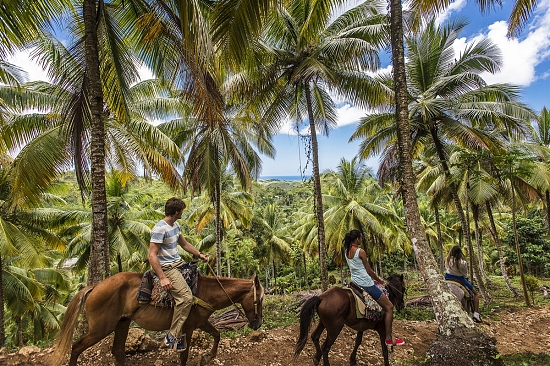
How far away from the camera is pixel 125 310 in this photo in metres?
4.80

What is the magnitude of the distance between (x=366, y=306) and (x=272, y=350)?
2.22 meters

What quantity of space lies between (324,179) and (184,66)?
1921 centimetres

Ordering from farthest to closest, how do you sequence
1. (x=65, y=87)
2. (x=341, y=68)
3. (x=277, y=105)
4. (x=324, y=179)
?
(x=324, y=179) → (x=277, y=105) → (x=341, y=68) → (x=65, y=87)

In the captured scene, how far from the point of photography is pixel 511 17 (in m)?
8.01

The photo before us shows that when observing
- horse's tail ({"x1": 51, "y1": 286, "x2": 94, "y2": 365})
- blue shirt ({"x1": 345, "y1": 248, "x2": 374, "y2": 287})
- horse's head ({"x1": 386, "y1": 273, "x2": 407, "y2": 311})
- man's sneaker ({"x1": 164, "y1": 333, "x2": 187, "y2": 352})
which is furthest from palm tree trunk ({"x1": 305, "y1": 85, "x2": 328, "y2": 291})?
horse's tail ({"x1": 51, "y1": 286, "x2": 94, "y2": 365})

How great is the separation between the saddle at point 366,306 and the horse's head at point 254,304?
5.64ft

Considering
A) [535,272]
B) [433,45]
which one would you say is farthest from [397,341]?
[535,272]

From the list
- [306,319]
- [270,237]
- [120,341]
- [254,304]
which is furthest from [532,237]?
[120,341]

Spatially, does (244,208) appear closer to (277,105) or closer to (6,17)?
(277,105)

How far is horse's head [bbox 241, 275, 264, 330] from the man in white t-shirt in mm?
963

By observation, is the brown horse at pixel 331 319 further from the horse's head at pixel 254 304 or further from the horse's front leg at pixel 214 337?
the horse's front leg at pixel 214 337

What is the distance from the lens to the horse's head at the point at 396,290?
21.5ft

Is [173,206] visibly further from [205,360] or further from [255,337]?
[255,337]

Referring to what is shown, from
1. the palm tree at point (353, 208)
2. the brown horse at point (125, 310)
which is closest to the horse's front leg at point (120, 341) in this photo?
the brown horse at point (125, 310)
